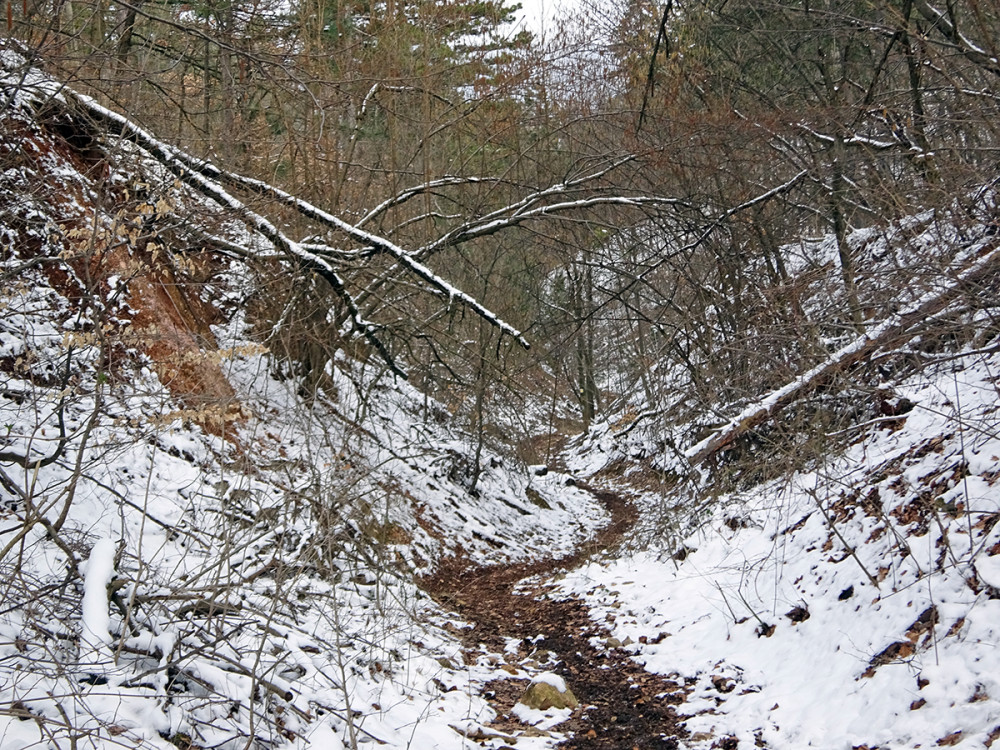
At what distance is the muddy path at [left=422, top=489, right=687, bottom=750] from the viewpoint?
461 cm

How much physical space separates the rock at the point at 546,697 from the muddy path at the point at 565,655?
0.09 meters

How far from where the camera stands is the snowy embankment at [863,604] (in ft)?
12.4

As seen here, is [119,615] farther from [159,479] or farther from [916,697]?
[916,697]

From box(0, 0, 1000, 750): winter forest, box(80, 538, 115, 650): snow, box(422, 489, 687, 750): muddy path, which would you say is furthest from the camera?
box(422, 489, 687, 750): muddy path

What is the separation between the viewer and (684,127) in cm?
788

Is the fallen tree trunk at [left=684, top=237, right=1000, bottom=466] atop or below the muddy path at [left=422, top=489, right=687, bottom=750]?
atop

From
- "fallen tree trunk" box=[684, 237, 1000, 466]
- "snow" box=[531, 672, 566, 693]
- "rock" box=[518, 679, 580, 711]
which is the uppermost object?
"fallen tree trunk" box=[684, 237, 1000, 466]

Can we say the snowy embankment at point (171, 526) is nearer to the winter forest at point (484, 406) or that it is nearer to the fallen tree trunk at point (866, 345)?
the winter forest at point (484, 406)

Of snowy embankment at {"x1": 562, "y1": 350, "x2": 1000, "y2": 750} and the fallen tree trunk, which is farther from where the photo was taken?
the fallen tree trunk

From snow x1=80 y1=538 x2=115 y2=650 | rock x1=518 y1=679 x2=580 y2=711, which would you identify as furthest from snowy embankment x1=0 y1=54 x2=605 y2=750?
rock x1=518 y1=679 x2=580 y2=711

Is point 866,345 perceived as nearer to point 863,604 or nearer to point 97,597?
point 863,604

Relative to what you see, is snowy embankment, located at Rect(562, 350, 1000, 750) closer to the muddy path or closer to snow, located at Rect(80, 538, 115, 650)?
the muddy path

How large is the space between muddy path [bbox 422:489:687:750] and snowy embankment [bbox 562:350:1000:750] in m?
0.19

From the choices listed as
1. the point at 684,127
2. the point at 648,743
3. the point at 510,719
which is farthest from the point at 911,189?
the point at 510,719
